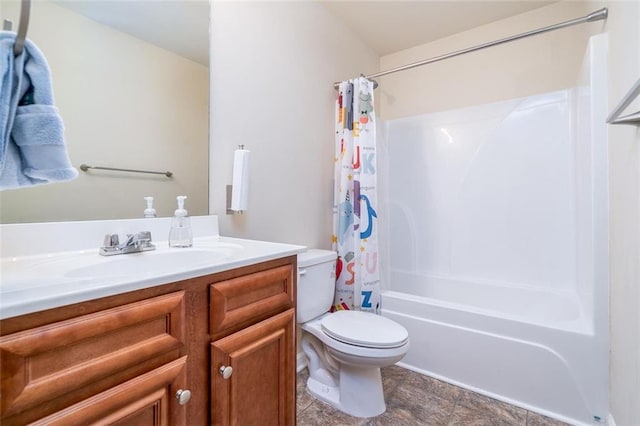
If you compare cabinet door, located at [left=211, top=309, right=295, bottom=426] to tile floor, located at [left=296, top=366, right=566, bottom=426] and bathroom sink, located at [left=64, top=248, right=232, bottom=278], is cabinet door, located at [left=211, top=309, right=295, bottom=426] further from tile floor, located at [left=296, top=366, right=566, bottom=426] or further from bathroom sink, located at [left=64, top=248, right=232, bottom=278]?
tile floor, located at [left=296, top=366, right=566, bottom=426]

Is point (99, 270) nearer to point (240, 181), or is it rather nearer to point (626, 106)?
point (240, 181)

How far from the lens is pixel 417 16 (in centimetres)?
220

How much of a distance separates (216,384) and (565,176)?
2.38 meters

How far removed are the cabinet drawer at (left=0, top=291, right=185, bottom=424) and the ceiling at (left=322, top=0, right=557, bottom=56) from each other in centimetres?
219

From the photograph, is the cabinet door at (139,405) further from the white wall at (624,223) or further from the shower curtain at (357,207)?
the white wall at (624,223)

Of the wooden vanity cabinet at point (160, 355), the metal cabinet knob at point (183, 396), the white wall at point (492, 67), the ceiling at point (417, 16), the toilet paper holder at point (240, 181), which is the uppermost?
the ceiling at point (417, 16)

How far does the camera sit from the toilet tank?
1573mm

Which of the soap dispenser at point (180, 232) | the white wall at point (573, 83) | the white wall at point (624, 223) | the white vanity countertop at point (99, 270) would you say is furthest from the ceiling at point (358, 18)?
the white wall at point (624, 223)

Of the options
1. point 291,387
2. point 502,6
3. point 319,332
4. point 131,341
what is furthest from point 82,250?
point 502,6

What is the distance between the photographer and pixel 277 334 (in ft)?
3.33

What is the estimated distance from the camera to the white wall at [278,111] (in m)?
1.46

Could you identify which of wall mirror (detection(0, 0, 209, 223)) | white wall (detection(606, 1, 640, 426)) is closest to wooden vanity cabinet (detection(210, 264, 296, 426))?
wall mirror (detection(0, 0, 209, 223))

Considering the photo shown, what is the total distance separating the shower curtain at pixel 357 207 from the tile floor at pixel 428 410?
0.50 m

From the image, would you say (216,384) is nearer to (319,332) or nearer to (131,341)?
(131,341)
